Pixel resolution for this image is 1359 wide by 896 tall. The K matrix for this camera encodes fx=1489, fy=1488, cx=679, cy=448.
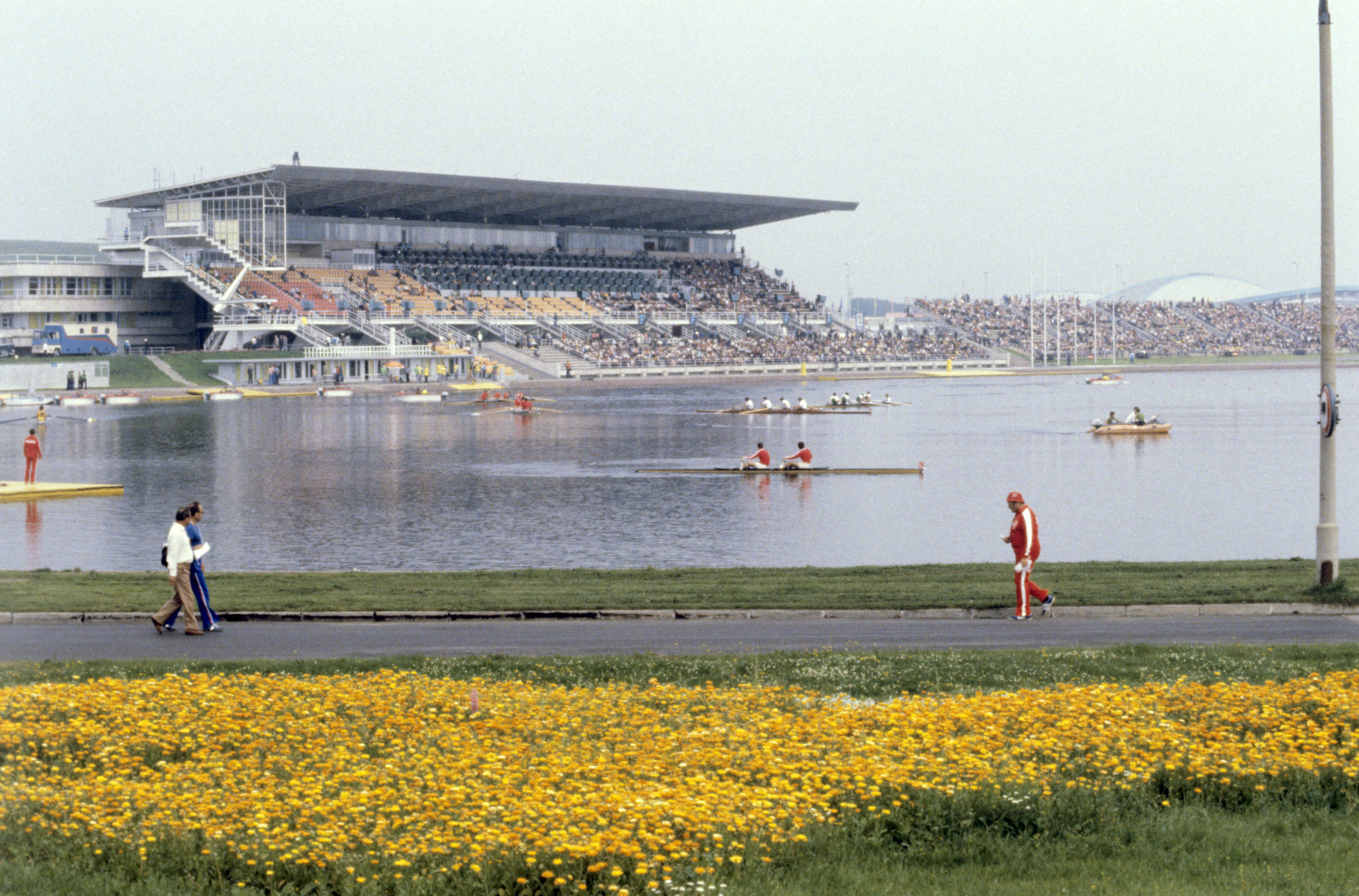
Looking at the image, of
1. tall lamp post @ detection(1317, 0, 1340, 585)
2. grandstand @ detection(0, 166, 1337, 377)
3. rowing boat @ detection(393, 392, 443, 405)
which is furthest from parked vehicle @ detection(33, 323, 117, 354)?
tall lamp post @ detection(1317, 0, 1340, 585)

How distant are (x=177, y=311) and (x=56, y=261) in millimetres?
11152

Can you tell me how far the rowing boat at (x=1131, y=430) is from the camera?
7206cm

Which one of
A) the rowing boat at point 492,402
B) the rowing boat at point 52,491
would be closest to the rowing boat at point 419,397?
the rowing boat at point 492,402

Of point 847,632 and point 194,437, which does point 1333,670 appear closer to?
point 847,632

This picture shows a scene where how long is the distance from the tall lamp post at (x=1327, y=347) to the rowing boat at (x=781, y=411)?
65962mm

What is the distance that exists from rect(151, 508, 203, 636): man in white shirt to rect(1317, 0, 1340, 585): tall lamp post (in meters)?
16.6

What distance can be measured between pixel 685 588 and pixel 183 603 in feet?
25.9

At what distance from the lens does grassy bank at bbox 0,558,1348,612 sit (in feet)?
73.5

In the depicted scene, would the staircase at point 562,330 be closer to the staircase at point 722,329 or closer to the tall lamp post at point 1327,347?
the staircase at point 722,329

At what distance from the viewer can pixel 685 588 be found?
957 inches

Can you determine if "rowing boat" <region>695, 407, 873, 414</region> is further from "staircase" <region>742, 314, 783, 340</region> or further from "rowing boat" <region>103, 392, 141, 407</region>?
"staircase" <region>742, 314, 783, 340</region>

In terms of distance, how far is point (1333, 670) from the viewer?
15.4 m

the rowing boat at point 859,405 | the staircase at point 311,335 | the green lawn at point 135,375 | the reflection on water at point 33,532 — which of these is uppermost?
the staircase at point 311,335

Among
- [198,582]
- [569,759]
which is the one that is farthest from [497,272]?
[569,759]
